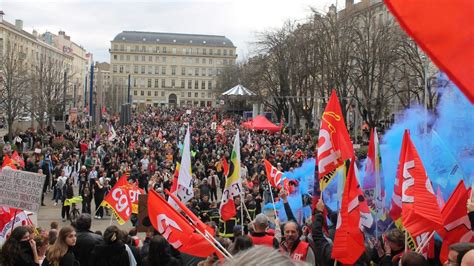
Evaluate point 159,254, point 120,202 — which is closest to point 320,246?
point 159,254

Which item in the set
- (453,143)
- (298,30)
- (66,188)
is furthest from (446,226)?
(298,30)

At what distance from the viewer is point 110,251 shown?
611cm

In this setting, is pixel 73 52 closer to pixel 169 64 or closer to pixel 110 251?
pixel 169 64

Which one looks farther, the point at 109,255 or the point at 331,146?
the point at 331,146

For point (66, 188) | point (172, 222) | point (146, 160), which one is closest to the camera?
point (172, 222)

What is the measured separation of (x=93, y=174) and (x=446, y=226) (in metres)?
13.9

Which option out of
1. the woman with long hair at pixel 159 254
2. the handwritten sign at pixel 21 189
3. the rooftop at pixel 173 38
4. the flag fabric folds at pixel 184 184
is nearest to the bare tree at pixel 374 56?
the flag fabric folds at pixel 184 184

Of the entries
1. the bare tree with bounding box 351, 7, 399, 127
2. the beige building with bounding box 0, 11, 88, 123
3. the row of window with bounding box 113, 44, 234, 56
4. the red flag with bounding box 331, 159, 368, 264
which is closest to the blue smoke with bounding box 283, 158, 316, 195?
the red flag with bounding box 331, 159, 368, 264

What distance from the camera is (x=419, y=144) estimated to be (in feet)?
34.0

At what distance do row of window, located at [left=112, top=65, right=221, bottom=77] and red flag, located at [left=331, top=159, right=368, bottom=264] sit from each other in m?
154

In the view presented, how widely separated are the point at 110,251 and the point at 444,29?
4079 mm

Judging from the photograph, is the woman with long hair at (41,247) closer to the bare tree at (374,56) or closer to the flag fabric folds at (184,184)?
the flag fabric folds at (184,184)

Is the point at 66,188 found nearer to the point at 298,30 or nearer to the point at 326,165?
the point at 326,165

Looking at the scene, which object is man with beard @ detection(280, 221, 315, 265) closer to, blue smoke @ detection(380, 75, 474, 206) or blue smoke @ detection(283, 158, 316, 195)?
blue smoke @ detection(380, 75, 474, 206)
